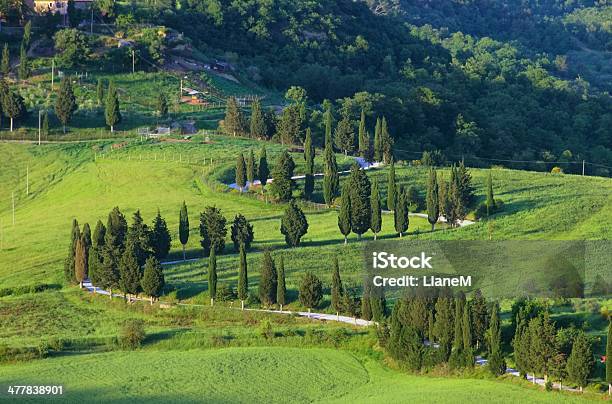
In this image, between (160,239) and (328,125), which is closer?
(160,239)

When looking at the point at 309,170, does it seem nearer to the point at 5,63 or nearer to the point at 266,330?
the point at 266,330

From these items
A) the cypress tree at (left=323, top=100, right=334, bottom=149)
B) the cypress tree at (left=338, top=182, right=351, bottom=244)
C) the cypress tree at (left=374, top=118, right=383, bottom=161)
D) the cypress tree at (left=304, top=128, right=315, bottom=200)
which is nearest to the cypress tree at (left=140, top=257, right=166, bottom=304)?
the cypress tree at (left=338, top=182, right=351, bottom=244)

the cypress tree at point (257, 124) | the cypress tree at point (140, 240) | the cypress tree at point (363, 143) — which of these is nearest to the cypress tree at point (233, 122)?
the cypress tree at point (257, 124)

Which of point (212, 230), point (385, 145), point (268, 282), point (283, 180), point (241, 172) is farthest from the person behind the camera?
point (385, 145)

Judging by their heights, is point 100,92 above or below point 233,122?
above

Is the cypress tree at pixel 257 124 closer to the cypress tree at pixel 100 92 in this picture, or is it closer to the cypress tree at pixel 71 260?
the cypress tree at pixel 100 92

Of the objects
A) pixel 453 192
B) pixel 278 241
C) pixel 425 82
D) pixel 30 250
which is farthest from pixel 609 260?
pixel 425 82

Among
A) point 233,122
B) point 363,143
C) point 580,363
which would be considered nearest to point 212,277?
point 580,363
